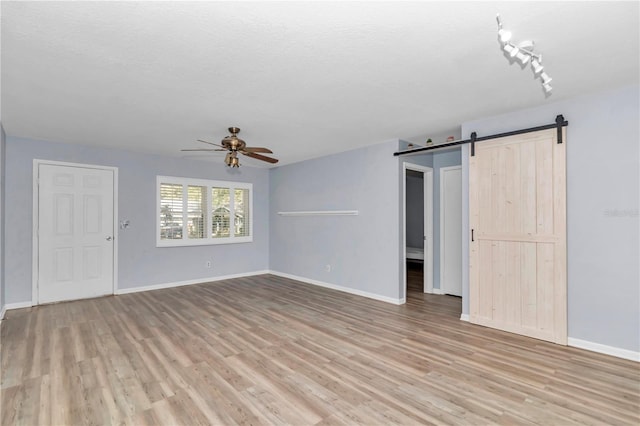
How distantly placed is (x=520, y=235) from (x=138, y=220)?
19.4ft

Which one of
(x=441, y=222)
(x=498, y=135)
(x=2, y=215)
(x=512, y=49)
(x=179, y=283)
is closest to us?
(x=512, y=49)

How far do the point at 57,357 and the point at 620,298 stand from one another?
17.4 feet

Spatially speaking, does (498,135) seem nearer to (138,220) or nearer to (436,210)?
(436,210)

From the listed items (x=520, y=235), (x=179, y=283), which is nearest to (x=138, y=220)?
(x=179, y=283)

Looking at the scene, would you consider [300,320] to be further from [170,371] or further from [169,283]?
[169,283]

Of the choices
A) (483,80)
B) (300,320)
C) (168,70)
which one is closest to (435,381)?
(300,320)

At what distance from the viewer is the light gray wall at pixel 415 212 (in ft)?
31.8

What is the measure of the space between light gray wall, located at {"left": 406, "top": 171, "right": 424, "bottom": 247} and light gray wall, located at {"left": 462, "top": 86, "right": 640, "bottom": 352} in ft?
20.8

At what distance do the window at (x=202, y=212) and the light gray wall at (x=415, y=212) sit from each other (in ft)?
16.6

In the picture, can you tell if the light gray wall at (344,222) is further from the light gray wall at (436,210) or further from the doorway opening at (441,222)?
the light gray wall at (436,210)

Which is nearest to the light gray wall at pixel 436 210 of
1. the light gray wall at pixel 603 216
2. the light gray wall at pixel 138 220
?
the light gray wall at pixel 603 216

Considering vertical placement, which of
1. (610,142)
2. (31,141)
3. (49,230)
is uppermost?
(31,141)

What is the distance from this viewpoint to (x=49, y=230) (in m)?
5.00

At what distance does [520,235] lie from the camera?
3.60 metres
